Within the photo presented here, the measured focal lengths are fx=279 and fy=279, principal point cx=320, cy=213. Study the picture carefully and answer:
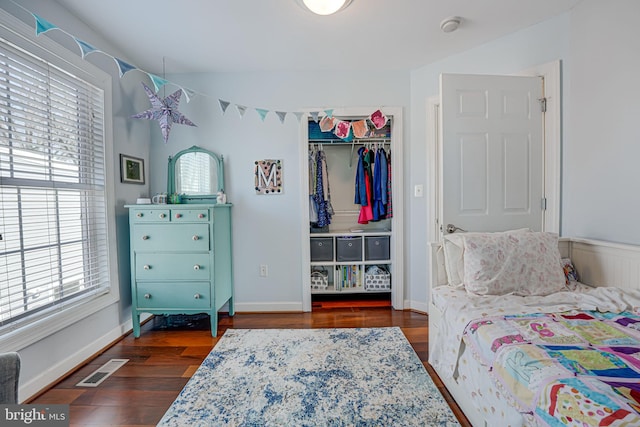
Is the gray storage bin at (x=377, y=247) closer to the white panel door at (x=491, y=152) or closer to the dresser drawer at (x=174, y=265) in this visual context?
the white panel door at (x=491, y=152)

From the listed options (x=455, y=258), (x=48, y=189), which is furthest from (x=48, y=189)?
(x=455, y=258)

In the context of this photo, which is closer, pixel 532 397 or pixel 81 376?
pixel 532 397

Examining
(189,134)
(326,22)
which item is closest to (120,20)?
(189,134)

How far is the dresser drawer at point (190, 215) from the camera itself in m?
2.23

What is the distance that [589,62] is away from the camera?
69.9 inches

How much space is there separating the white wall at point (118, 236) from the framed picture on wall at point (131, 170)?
5 cm

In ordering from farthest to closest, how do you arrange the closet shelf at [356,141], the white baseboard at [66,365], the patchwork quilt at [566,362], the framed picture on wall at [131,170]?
the closet shelf at [356,141] → the framed picture on wall at [131,170] → the white baseboard at [66,365] → the patchwork quilt at [566,362]

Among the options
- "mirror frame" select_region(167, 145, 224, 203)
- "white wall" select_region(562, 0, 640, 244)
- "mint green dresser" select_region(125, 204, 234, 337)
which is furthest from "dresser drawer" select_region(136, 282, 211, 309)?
"white wall" select_region(562, 0, 640, 244)

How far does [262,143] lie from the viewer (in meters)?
2.72

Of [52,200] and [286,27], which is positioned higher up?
[286,27]

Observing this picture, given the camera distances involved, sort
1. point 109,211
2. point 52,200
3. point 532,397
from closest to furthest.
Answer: point 532,397, point 52,200, point 109,211

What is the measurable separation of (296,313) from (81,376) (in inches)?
63.4

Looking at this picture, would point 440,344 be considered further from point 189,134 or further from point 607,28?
point 189,134

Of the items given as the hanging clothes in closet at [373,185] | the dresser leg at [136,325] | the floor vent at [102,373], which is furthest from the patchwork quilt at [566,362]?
the dresser leg at [136,325]
